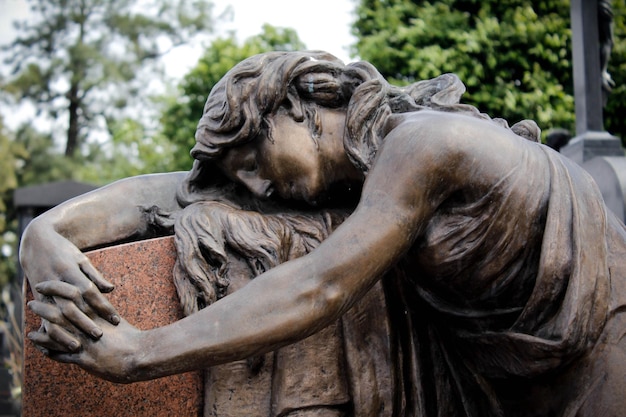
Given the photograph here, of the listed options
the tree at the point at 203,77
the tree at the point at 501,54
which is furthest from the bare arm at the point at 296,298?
the tree at the point at 203,77

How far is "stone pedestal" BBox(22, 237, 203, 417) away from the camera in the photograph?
265 cm

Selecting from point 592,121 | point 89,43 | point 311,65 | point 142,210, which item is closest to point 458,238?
point 311,65

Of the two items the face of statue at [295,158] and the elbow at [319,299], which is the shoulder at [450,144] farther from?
the elbow at [319,299]

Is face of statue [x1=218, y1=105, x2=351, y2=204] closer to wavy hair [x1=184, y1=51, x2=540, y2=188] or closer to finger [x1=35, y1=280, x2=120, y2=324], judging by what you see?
wavy hair [x1=184, y1=51, x2=540, y2=188]

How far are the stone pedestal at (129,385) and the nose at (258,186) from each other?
1.05 feet

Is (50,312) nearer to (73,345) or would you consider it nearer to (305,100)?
(73,345)

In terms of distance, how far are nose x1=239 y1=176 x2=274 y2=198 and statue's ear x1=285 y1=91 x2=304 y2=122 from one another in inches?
9.4

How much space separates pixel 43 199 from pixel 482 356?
10.3 metres

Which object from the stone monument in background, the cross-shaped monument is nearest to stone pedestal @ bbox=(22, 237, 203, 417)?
the stone monument in background

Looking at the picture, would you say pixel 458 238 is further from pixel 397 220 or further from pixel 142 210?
pixel 142 210

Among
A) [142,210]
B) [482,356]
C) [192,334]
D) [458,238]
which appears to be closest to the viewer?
[192,334]

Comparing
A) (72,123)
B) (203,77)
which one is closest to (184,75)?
(203,77)

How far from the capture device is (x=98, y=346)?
2258 mm

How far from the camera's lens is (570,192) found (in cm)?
253
